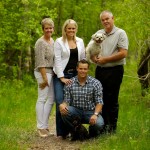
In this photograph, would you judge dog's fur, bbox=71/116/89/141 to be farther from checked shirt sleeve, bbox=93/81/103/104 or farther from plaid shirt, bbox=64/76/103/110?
checked shirt sleeve, bbox=93/81/103/104

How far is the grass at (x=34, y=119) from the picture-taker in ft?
20.2

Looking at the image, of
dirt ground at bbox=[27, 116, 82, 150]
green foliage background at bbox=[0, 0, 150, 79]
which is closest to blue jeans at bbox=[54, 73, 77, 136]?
dirt ground at bbox=[27, 116, 82, 150]

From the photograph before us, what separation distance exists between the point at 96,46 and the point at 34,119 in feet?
12.3

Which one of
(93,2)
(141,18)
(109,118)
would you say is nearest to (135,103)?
(141,18)

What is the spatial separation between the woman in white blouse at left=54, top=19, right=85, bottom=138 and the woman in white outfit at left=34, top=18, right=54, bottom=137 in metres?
0.20

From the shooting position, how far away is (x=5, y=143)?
6.02 meters

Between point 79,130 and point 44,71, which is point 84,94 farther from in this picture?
point 44,71

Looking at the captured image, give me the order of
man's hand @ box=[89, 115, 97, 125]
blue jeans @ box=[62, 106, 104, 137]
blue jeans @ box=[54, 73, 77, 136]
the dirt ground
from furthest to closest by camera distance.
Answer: blue jeans @ box=[54, 73, 77, 136], blue jeans @ box=[62, 106, 104, 137], man's hand @ box=[89, 115, 97, 125], the dirt ground

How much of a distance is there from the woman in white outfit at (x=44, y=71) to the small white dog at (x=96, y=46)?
70 cm

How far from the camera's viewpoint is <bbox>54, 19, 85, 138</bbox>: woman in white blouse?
6914mm

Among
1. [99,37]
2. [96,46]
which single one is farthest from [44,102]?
[99,37]

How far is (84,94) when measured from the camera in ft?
22.2

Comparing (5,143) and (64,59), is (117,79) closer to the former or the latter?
(64,59)

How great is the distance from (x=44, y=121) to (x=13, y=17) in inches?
327
